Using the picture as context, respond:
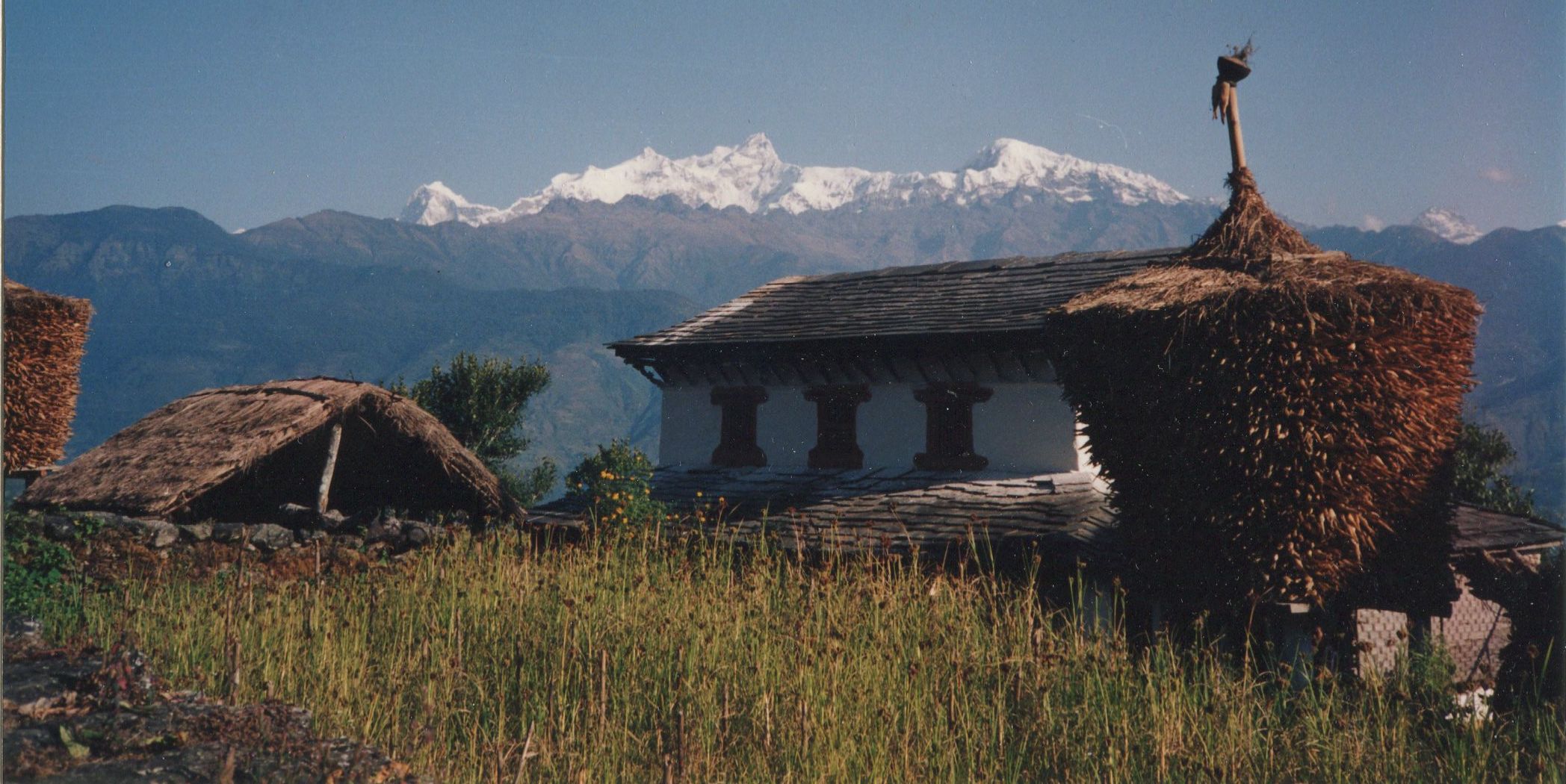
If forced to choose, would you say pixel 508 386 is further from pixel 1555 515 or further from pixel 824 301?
pixel 1555 515

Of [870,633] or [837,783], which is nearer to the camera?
[837,783]

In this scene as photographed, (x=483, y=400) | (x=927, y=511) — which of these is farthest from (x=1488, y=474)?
(x=483, y=400)

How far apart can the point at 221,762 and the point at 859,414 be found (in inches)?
643

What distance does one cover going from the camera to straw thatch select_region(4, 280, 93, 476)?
15.7 metres

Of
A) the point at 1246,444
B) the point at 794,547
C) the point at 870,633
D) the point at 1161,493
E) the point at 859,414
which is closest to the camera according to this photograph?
the point at 870,633

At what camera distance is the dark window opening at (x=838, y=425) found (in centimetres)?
1986

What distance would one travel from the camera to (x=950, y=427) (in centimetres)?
1867

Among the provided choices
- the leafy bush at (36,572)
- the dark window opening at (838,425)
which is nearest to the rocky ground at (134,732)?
Answer: the leafy bush at (36,572)

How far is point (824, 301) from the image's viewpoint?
871 inches

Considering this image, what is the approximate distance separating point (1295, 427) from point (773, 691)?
7063mm

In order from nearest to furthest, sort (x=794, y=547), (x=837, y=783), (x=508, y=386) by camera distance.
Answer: (x=837, y=783) → (x=794, y=547) → (x=508, y=386)

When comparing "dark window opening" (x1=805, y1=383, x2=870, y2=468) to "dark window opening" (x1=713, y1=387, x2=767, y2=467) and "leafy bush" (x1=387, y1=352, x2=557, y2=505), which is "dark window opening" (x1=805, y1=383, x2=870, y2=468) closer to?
"dark window opening" (x1=713, y1=387, x2=767, y2=467)

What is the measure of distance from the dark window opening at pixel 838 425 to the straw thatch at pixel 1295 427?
A: 8.45 m

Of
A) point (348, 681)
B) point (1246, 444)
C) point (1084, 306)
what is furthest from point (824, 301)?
point (348, 681)
